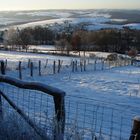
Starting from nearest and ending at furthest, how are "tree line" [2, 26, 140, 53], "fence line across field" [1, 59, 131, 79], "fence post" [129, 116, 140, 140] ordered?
"fence post" [129, 116, 140, 140] < "fence line across field" [1, 59, 131, 79] < "tree line" [2, 26, 140, 53]

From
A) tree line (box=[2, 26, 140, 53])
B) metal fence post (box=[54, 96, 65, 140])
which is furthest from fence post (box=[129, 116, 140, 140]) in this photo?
tree line (box=[2, 26, 140, 53])

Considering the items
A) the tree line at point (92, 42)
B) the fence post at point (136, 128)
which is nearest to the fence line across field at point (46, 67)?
the fence post at point (136, 128)

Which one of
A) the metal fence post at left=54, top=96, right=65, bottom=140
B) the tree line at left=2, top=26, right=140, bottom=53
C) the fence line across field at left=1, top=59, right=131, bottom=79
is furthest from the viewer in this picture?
the tree line at left=2, top=26, right=140, bottom=53

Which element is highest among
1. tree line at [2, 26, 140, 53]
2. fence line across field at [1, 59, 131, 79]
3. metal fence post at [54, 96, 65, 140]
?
metal fence post at [54, 96, 65, 140]

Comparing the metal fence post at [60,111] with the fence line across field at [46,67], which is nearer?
the metal fence post at [60,111]

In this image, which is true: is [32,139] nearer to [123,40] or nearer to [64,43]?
[64,43]

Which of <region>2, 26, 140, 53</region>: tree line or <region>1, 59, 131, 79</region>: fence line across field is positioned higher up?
<region>1, 59, 131, 79</region>: fence line across field

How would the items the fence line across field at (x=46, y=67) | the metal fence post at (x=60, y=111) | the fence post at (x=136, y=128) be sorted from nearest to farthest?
the fence post at (x=136, y=128) → the metal fence post at (x=60, y=111) → the fence line across field at (x=46, y=67)

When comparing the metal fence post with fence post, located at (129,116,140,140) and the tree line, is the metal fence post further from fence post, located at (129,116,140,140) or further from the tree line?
the tree line

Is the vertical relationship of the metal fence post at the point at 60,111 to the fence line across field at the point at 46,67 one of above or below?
above

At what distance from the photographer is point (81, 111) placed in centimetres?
1322

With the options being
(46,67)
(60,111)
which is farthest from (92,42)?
(60,111)

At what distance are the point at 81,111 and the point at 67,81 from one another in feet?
44.3

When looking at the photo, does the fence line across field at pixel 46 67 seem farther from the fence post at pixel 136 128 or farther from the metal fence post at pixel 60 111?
the fence post at pixel 136 128
